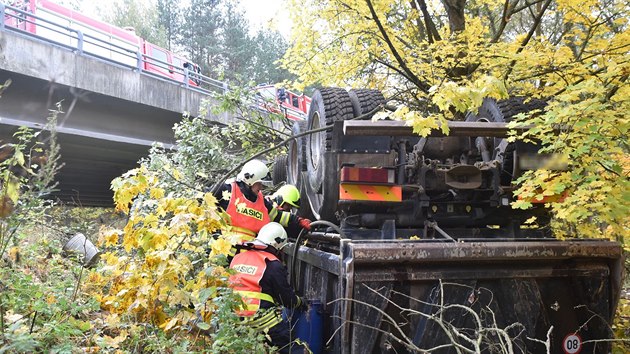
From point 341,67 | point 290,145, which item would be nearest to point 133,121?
point 341,67

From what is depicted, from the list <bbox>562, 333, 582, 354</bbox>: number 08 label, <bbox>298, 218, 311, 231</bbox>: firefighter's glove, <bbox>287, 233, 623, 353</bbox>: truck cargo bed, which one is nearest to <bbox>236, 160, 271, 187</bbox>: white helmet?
<bbox>298, 218, 311, 231</bbox>: firefighter's glove

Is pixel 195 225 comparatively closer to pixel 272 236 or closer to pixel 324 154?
pixel 272 236

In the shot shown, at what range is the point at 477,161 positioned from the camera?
427cm

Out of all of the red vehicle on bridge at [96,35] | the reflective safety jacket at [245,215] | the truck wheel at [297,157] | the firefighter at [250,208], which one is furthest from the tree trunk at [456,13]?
the red vehicle on bridge at [96,35]

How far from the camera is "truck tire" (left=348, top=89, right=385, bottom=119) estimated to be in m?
4.23

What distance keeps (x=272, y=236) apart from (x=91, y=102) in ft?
30.2

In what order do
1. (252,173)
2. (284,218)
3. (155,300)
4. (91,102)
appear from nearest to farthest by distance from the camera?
(155,300) → (284,218) → (252,173) → (91,102)

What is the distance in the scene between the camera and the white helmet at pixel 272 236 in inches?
166

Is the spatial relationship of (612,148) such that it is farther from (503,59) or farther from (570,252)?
(503,59)

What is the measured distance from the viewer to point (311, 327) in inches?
157

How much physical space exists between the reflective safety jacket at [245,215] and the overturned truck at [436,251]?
1.45 ft

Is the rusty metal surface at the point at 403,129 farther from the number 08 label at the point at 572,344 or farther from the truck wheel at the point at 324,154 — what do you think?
the number 08 label at the point at 572,344

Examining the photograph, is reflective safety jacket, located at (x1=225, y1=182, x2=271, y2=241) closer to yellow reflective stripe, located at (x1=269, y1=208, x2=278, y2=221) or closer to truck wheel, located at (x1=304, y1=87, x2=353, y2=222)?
yellow reflective stripe, located at (x1=269, y1=208, x2=278, y2=221)

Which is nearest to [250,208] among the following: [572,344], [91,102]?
[572,344]
